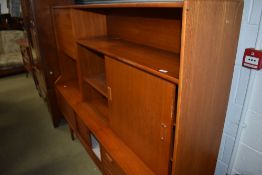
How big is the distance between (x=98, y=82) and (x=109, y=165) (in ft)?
2.26

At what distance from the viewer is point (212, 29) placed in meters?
0.78

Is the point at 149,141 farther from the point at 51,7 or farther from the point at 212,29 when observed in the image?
the point at 51,7

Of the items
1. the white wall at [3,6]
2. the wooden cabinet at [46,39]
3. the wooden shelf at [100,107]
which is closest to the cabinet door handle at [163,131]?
the wooden shelf at [100,107]

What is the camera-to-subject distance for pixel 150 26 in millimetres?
1356

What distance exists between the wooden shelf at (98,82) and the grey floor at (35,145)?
912mm

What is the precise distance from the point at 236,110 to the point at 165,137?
528 millimetres

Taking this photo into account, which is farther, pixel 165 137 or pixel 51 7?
pixel 51 7

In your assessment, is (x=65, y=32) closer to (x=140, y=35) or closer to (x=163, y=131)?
(x=140, y=35)

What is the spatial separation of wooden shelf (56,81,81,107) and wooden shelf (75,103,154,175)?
25 centimetres

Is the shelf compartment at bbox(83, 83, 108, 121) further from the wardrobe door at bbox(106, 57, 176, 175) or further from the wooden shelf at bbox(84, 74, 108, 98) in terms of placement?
the wardrobe door at bbox(106, 57, 176, 175)

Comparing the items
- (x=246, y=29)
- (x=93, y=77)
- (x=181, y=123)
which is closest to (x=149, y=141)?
(x=181, y=123)

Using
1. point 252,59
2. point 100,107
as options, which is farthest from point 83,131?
point 252,59

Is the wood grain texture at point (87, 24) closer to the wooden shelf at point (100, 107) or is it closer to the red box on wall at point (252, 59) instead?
the wooden shelf at point (100, 107)

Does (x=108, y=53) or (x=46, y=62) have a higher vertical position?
(x=108, y=53)
